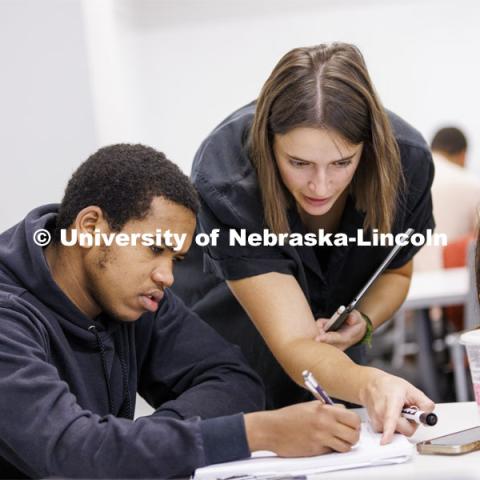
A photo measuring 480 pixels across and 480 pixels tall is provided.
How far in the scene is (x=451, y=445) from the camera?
4.17ft

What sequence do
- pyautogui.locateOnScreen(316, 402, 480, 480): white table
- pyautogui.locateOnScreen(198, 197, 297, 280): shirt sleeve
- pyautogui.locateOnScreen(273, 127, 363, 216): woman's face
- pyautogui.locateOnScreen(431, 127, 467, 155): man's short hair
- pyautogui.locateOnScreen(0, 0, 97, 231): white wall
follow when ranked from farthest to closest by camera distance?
Answer: pyautogui.locateOnScreen(431, 127, 467, 155): man's short hair
pyautogui.locateOnScreen(0, 0, 97, 231): white wall
pyautogui.locateOnScreen(198, 197, 297, 280): shirt sleeve
pyautogui.locateOnScreen(273, 127, 363, 216): woman's face
pyautogui.locateOnScreen(316, 402, 480, 480): white table

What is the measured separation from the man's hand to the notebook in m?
0.01

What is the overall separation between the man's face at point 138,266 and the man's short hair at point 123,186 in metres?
0.02

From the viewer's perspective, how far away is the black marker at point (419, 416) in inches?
52.0

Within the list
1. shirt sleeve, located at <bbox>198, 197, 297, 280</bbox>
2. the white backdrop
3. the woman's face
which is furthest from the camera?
the white backdrop

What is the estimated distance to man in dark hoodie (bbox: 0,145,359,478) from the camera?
1.21 meters

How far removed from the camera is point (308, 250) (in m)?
1.77

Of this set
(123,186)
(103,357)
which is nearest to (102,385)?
(103,357)

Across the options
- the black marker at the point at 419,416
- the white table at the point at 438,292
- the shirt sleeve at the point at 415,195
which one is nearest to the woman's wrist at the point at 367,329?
the shirt sleeve at the point at 415,195

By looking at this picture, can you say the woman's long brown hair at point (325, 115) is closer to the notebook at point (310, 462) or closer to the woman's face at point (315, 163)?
the woman's face at point (315, 163)

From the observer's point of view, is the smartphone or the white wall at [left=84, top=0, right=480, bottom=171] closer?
the smartphone

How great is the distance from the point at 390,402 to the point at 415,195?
1.88 feet

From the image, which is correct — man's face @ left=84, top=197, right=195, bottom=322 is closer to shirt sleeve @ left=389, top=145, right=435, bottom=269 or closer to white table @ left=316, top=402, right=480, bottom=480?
white table @ left=316, top=402, right=480, bottom=480

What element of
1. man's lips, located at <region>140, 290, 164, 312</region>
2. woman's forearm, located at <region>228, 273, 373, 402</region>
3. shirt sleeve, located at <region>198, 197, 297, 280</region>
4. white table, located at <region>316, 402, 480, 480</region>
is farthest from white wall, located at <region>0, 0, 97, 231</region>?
white table, located at <region>316, 402, 480, 480</region>
